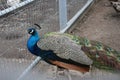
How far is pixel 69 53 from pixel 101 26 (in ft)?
10.3

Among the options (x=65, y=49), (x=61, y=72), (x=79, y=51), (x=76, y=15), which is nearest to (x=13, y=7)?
(x=65, y=49)

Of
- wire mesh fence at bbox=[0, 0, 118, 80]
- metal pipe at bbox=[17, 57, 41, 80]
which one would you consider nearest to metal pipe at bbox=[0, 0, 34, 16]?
wire mesh fence at bbox=[0, 0, 118, 80]

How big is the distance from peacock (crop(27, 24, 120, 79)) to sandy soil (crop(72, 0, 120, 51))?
4.95 ft

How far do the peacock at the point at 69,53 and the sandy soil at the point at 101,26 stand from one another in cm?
151

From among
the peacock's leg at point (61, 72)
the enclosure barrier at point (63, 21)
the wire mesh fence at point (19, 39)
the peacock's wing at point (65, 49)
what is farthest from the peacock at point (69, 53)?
the enclosure barrier at point (63, 21)

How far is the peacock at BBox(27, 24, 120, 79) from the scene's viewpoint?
3.64 metres

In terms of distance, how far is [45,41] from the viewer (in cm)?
368

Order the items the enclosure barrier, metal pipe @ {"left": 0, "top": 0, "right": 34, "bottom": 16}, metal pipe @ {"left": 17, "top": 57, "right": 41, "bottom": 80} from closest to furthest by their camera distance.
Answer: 1. metal pipe @ {"left": 0, "top": 0, "right": 34, "bottom": 16}
2. metal pipe @ {"left": 17, "top": 57, "right": 41, "bottom": 80}
3. the enclosure barrier

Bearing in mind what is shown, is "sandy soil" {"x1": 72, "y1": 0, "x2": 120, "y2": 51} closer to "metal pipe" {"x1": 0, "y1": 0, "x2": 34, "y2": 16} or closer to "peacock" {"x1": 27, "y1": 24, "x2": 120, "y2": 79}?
"peacock" {"x1": 27, "y1": 24, "x2": 120, "y2": 79}

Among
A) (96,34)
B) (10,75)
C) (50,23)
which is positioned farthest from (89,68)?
→ (96,34)

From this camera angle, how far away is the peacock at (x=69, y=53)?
3.64 m

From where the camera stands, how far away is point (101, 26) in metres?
6.65

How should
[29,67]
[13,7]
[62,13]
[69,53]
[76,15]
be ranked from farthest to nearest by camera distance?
[76,15] → [62,13] → [29,67] → [69,53] → [13,7]

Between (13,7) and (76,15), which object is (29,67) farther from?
(76,15)
